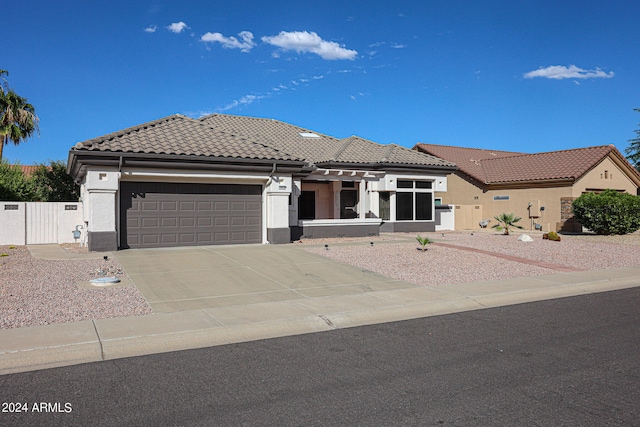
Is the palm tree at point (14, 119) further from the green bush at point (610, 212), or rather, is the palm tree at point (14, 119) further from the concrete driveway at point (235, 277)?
the green bush at point (610, 212)

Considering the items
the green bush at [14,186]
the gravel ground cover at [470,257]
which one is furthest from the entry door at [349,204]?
the green bush at [14,186]

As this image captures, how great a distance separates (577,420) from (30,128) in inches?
1263

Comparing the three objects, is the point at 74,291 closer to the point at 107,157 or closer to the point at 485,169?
the point at 107,157

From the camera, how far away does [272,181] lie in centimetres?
1875

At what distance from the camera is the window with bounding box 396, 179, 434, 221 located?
26.1m

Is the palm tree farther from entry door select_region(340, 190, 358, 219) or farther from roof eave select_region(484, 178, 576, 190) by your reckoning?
roof eave select_region(484, 178, 576, 190)

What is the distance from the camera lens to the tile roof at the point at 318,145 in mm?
25102

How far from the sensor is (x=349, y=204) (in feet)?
86.6

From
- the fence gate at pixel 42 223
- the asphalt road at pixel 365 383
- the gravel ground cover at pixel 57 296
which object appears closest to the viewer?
the asphalt road at pixel 365 383

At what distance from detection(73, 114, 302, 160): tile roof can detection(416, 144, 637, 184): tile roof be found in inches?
729

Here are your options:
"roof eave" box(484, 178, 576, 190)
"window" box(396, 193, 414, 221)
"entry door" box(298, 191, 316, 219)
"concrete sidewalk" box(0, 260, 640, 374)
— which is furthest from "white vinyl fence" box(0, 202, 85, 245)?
"roof eave" box(484, 178, 576, 190)

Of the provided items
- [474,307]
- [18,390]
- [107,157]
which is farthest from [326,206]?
[18,390]

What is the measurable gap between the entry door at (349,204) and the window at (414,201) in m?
2.14

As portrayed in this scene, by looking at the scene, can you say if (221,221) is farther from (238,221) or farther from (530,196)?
(530,196)
